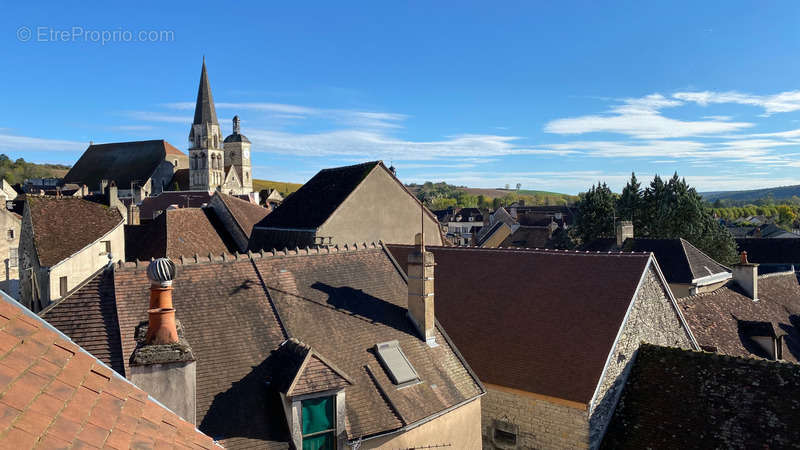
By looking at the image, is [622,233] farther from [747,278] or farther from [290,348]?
[290,348]

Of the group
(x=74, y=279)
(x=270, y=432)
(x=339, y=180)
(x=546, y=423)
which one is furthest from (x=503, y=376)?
(x=74, y=279)

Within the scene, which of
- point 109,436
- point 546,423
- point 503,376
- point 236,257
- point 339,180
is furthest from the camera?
point 339,180

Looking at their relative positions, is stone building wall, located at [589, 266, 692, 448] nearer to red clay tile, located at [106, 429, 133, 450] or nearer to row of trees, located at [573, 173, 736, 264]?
red clay tile, located at [106, 429, 133, 450]

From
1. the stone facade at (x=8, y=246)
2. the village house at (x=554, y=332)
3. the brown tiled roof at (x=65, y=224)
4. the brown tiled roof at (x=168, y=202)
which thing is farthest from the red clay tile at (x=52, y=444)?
the brown tiled roof at (x=168, y=202)

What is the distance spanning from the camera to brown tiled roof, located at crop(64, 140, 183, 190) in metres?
101

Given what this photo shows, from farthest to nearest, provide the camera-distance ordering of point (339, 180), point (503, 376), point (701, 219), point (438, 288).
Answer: point (701, 219), point (339, 180), point (438, 288), point (503, 376)

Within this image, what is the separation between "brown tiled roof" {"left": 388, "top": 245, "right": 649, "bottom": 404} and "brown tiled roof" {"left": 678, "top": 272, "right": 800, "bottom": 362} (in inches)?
266

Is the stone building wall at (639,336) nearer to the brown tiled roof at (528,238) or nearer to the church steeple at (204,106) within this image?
the brown tiled roof at (528,238)

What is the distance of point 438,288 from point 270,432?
31.3 feet

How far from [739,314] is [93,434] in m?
25.9

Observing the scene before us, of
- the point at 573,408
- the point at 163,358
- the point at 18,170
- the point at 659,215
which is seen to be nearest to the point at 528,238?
the point at 659,215

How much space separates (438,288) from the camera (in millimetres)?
18219

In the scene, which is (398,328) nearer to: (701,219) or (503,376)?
(503,376)

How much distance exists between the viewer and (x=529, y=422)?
1398 cm
